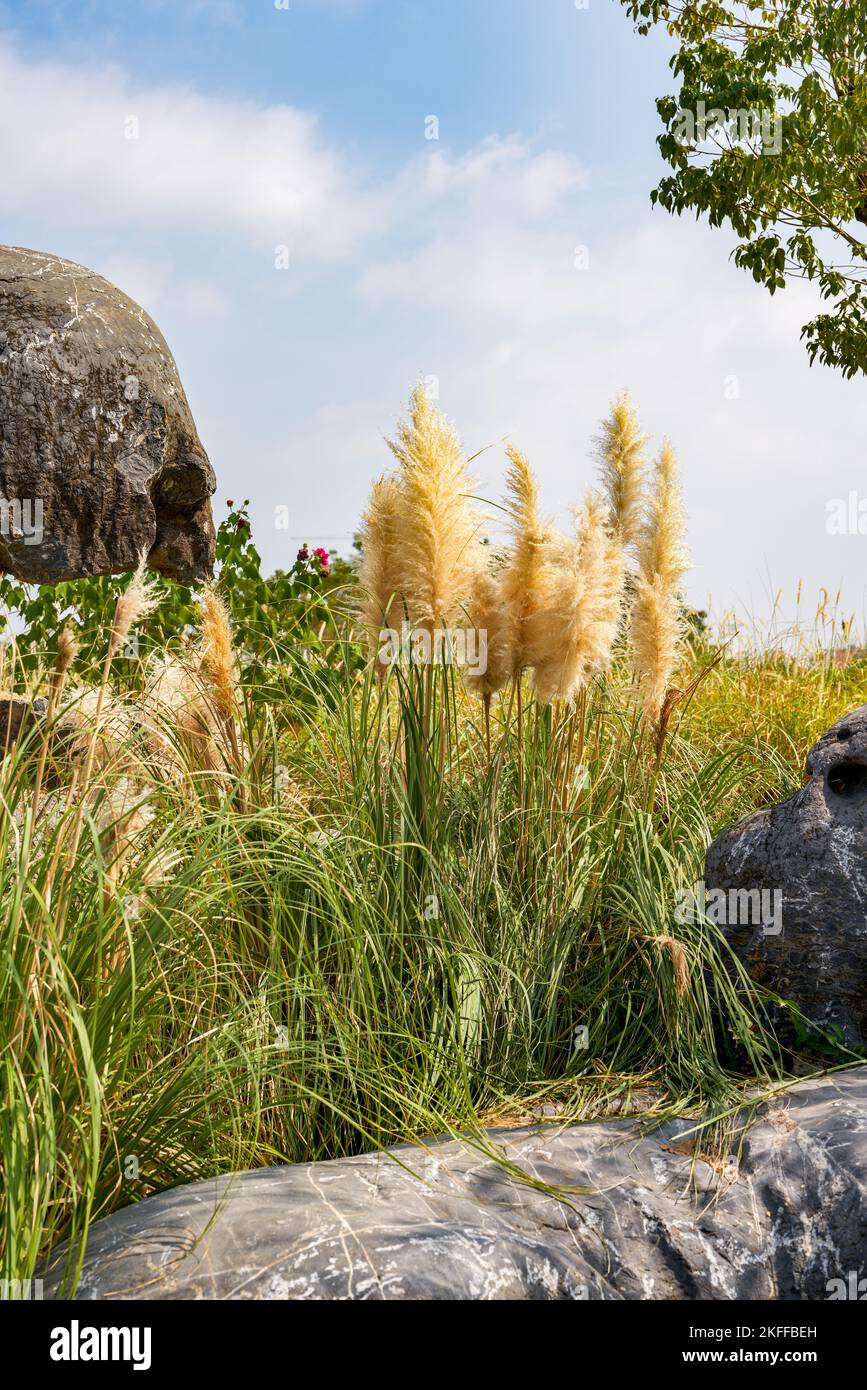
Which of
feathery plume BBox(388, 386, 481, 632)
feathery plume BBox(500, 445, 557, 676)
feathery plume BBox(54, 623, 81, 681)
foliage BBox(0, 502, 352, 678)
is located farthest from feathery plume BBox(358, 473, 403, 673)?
foliage BBox(0, 502, 352, 678)

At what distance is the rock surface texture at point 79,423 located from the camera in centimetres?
478

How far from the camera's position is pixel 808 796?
159 inches

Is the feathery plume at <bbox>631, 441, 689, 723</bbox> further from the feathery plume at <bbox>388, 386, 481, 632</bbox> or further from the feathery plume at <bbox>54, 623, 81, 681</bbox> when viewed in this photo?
the feathery plume at <bbox>54, 623, 81, 681</bbox>

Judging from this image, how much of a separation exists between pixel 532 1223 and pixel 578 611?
1.73m

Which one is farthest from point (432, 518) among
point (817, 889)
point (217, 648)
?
point (817, 889)

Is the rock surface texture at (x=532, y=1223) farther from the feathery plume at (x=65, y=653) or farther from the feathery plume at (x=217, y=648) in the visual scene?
the feathery plume at (x=217, y=648)

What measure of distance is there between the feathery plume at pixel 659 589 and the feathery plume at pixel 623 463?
16 centimetres

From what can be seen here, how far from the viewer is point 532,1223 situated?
281 centimetres

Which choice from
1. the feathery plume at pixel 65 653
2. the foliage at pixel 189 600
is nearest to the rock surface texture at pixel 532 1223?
the feathery plume at pixel 65 653

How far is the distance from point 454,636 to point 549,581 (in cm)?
38

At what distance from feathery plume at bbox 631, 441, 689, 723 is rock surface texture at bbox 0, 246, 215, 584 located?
85.3 inches

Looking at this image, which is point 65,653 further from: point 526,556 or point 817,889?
point 817,889

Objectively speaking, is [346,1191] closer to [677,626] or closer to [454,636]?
[454,636]
